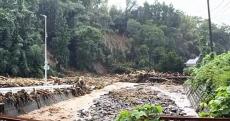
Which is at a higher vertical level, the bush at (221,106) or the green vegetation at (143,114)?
the green vegetation at (143,114)

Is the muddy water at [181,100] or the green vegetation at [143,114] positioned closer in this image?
the green vegetation at [143,114]

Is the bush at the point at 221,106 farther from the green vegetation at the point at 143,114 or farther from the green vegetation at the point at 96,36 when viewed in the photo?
the green vegetation at the point at 96,36

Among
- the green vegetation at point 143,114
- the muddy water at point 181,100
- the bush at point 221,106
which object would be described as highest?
the green vegetation at point 143,114

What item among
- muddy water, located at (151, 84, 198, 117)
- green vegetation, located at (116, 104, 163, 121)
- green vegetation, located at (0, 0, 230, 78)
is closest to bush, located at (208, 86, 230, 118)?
green vegetation, located at (116, 104, 163, 121)

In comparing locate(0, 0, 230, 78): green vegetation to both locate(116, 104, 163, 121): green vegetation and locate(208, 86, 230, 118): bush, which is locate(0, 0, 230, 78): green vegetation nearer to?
locate(208, 86, 230, 118): bush

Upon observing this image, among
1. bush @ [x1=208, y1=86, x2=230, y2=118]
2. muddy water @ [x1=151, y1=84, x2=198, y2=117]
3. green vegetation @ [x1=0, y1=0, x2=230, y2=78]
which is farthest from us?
green vegetation @ [x1=0, y1=0, x2=230, y2=78]

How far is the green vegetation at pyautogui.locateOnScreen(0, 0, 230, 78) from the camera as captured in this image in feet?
161

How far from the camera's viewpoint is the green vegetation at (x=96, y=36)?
161ft

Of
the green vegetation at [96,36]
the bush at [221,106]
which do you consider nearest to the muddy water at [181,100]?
the bush at [221,106]

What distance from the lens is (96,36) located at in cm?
6488

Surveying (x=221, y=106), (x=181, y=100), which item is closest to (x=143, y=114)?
(x=221, y=106)

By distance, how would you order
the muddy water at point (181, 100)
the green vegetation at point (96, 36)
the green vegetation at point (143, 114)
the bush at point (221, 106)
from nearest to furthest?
the green vegetation at point (143, 114) < the bush at point (221, 106) < the muddy water at point (181, 100) < the green vegetation at point (96, 36)

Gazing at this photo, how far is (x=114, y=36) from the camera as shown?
79.6 meters

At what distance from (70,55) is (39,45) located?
12099 millimetres
